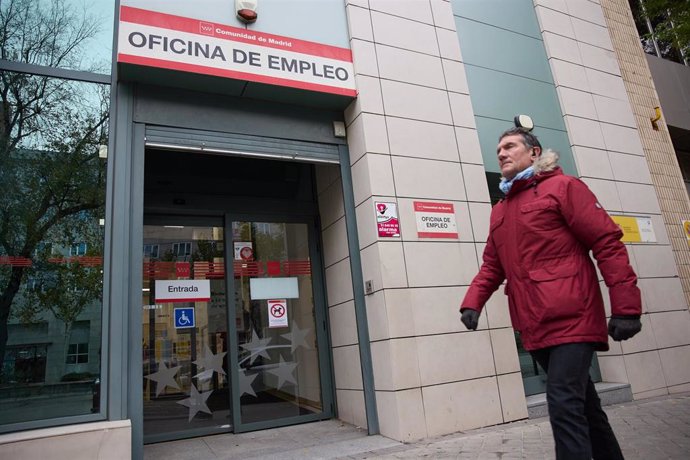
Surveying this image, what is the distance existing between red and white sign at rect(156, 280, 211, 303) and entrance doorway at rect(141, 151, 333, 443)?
0.01 meters

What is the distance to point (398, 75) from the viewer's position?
17.9ft

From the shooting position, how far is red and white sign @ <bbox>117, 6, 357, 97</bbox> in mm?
4332

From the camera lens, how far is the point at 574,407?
2102mm

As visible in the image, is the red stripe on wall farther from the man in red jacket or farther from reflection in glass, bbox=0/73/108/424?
the man in red jacket

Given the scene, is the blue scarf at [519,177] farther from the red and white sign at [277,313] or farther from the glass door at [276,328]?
the red and white sign at [277,313]

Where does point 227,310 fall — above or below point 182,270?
below

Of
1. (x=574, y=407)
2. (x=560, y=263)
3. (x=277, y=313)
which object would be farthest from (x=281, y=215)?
(x=574, y=407)

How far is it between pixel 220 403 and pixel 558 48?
701 centimetres

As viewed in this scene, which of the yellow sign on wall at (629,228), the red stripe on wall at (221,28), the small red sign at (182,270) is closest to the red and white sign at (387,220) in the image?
the red stripe on wall at (221,28)

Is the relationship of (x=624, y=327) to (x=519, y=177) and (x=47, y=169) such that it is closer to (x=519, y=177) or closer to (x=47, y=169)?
(x=519, y=177)

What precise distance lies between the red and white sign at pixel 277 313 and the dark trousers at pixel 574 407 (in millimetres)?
3936

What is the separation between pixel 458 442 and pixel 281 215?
3.49 metres

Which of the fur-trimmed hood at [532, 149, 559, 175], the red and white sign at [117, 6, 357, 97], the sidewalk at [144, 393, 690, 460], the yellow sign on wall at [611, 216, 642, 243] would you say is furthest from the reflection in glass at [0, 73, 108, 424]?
the yellow sign on wall at [611, 216, 642, 243]

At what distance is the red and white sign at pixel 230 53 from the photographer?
14.2ft
